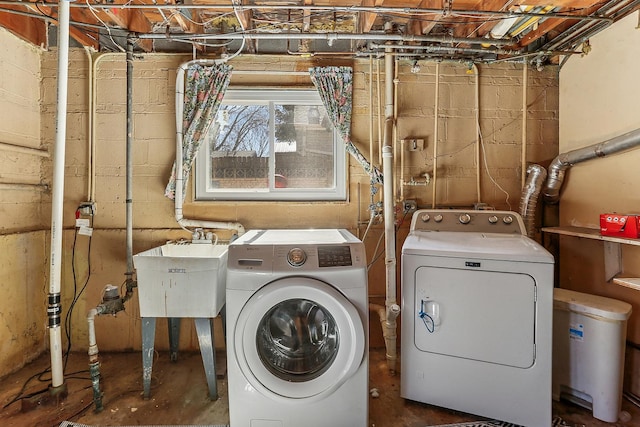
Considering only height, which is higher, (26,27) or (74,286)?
(26,27)

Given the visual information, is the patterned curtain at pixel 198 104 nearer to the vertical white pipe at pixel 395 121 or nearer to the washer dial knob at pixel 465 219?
the vertical white pipe at pixel 395 121

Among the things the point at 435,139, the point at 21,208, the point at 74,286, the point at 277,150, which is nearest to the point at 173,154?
the point at 277,150

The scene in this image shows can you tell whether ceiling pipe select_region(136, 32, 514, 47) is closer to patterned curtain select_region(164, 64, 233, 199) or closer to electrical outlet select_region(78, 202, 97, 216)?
patterned curtain select_region(164, 64, 233, 199)

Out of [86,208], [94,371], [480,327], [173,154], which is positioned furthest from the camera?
[173,154]

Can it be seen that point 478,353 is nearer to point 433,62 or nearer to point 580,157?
point 580,157

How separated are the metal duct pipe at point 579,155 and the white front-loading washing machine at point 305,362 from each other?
1.75 m

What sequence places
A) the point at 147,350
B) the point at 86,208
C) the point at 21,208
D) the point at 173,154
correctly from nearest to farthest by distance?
the point at 147,350
the point at 21,208
the point at 86,208
the point at 173,154

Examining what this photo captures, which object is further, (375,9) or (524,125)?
(524,125)

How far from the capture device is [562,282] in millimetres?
2465

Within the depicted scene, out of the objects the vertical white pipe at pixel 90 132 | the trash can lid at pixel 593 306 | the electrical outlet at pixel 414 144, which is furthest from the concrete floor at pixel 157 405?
the electrical outlet at pixel 414 144

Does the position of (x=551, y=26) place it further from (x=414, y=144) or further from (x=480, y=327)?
(x=480, y=327)

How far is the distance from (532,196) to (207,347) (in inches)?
97.8

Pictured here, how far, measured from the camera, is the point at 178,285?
1.83 meters

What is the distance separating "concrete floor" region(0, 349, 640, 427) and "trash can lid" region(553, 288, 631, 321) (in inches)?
23.4
